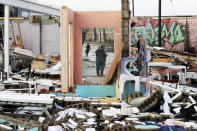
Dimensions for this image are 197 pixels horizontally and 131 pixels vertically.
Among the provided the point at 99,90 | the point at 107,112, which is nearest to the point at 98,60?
the point at 99,90

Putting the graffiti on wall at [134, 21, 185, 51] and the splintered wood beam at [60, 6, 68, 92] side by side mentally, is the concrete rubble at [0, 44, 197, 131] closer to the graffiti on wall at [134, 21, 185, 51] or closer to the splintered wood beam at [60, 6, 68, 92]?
the splintered wood beam at [60, 6, 68, 92]

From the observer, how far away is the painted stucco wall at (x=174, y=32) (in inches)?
988

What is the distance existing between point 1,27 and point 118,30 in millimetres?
16689

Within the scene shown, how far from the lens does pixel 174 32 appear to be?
2602 cm

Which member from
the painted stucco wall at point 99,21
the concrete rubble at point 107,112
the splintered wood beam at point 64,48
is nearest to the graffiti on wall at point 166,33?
the painted stucco wall at point 99,21

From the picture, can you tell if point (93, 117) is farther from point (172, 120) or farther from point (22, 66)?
point (22, 66)

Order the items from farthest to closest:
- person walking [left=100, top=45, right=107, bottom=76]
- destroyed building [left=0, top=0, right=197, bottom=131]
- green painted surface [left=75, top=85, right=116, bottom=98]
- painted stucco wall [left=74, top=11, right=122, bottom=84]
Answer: person walking [left=100, top=45, right=107, bottom=76] < painted stucco wall [left=74, top=11, right=122, bottom=84] < green painted surface [left=75, top=85, right=116, bottom=98] < destroyed building [left=0, top=0, right=197, bottom=131]

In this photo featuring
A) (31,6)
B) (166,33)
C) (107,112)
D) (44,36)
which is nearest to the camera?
(107,112)

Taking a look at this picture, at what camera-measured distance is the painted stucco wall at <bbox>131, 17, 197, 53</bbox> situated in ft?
82.3

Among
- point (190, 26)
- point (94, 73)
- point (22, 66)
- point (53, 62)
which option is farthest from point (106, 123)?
point (190, 26)

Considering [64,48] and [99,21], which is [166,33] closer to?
[99,21]

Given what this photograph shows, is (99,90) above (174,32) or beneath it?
beneath

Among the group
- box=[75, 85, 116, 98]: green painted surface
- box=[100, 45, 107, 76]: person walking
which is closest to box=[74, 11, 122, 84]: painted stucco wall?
box=[100, 45, 107, 76]: person walking

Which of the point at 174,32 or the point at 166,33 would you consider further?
the point at 166,33
